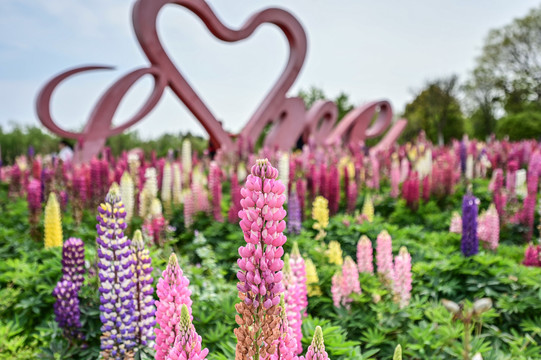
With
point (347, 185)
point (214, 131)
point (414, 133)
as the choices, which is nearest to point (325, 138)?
point (214, 131)

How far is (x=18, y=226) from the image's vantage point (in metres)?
6.15

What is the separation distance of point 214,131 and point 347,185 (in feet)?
20.2

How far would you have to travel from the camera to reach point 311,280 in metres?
3.69

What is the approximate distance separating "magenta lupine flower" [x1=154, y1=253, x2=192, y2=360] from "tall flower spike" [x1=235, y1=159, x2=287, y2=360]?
35cm

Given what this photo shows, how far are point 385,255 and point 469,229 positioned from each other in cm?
139

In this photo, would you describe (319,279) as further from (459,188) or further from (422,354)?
(459,188)

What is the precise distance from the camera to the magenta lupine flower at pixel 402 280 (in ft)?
11.7

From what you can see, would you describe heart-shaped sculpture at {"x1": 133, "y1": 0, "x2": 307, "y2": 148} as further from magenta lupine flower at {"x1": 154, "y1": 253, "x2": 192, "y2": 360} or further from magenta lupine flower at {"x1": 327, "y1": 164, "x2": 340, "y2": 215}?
magenta lupine flower at {"x1": 154, "y1": 253, "x2": 192, "y2": 360}

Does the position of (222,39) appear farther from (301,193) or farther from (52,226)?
(52,226)

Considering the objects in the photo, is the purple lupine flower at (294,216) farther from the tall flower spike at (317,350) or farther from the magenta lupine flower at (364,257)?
the tall flower spike at (317,350)

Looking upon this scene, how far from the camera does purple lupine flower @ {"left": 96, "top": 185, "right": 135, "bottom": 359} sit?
2.34m

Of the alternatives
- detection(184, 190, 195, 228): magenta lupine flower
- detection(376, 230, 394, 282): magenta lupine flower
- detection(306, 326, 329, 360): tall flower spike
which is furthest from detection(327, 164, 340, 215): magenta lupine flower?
detection(306, 326, 329, 360): tall flower spike

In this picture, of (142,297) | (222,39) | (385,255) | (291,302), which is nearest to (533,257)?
(385,255)

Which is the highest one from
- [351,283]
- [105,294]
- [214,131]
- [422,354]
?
[214,131]
